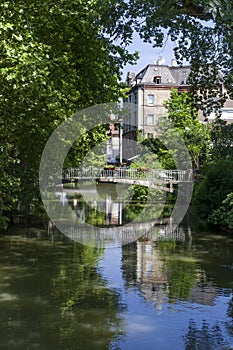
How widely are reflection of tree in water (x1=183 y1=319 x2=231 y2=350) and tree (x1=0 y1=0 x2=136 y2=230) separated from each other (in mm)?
6007

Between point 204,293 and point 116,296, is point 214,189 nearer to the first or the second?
point 204,293

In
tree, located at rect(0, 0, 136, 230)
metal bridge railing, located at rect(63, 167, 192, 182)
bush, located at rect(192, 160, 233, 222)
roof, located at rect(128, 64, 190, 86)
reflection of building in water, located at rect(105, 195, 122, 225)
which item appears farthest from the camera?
roof, located at rect(128, 64, 190, 86)

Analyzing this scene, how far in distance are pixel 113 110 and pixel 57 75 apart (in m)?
5.17

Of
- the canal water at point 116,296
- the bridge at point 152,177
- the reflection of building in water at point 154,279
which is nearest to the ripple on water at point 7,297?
the canal water at point 116,296

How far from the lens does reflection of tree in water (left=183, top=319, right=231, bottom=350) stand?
7430mm

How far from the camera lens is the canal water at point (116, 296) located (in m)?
7.81

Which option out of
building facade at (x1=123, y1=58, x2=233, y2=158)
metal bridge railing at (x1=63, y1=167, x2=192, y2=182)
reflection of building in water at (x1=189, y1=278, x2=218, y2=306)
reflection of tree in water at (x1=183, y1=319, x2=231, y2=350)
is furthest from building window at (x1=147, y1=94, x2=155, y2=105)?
reflection of tree in water at (x1=183, y1=319, x2=231, y2=350)

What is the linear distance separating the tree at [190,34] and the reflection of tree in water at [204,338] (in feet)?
15.6

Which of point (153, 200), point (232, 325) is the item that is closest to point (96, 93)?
point (232, 325)

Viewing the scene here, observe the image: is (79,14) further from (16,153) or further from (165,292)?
(165,292)

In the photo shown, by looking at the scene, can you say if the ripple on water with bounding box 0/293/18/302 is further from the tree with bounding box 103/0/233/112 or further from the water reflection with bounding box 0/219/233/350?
the tree with bounding box 103/0/233/112

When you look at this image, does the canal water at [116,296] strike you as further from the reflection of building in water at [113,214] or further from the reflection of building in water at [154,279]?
the reflection of building in water at [113,214]

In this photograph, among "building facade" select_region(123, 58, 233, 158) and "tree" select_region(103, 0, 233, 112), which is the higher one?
"building facade" select_region(123, 58, 233, 158)

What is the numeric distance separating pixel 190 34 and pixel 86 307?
629cm
